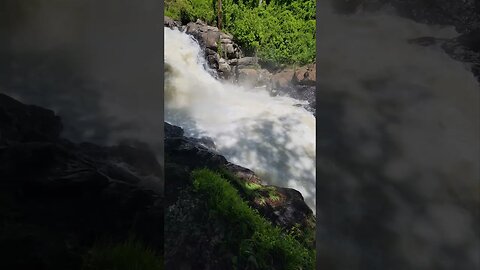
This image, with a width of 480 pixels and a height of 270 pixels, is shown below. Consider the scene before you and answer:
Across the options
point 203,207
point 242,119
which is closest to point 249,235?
point 203,207

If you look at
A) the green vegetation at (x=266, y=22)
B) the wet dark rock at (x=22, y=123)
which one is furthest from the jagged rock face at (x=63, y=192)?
the green vegetation at (x=266, y=22)

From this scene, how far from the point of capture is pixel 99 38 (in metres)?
3.36

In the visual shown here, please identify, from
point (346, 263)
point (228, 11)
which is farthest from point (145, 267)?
point (228, 11)

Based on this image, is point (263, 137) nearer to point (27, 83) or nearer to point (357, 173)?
point (357, 173)

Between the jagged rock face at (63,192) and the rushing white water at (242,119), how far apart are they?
0.42 meters

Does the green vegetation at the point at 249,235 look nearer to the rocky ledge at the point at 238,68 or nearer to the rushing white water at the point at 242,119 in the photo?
the rushing white water at the point at 242,119

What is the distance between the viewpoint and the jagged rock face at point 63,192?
3262mm

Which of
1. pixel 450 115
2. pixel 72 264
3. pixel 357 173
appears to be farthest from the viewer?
pixel 72 264

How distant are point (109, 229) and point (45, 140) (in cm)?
71

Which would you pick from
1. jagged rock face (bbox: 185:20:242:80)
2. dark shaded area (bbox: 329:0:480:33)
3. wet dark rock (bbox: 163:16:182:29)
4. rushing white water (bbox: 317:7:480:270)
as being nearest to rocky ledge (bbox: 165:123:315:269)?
rushing white water (bbox: 317:7:480:270)

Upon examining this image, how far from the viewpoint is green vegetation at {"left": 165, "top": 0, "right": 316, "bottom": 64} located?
10.8ft

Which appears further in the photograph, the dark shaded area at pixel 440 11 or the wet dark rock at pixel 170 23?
the wet dark rock at pixel 170 23

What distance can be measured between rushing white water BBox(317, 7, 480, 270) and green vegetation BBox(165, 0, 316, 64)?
0.18 meters

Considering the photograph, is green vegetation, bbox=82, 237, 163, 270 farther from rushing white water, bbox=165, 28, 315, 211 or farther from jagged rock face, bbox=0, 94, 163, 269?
rushing white water, bbox=165, 28, 315, 211
